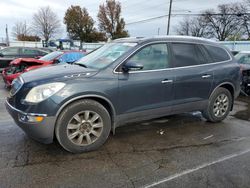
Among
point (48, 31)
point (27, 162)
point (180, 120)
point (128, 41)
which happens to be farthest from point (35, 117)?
point (48, 31)

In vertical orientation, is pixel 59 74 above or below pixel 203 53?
below

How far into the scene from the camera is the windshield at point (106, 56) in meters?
4.04

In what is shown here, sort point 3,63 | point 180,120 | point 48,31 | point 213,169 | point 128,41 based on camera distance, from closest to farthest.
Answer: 1. point 213,169
2. point 128,41
3. point 180,120
4. point 3,63
5. point 48,31

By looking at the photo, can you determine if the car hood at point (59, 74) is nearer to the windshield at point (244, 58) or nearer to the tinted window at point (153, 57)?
the tinted window at point (153, 57)

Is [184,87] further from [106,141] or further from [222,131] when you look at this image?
[106,141]

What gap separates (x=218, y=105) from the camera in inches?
206

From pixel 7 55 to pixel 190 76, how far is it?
444 inches

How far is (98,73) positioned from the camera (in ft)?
12.3

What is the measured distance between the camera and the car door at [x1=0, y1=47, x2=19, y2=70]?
41.4 feet

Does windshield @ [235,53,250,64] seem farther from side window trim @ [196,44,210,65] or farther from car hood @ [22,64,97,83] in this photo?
car hood @ [22,64,97,83]

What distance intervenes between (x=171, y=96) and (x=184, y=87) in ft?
1.08

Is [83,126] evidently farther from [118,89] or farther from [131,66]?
[131,66]

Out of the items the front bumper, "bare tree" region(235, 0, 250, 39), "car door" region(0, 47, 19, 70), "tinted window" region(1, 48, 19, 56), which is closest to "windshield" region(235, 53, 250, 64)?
the front bumper

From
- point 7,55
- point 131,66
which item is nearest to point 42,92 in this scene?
point 131,66
